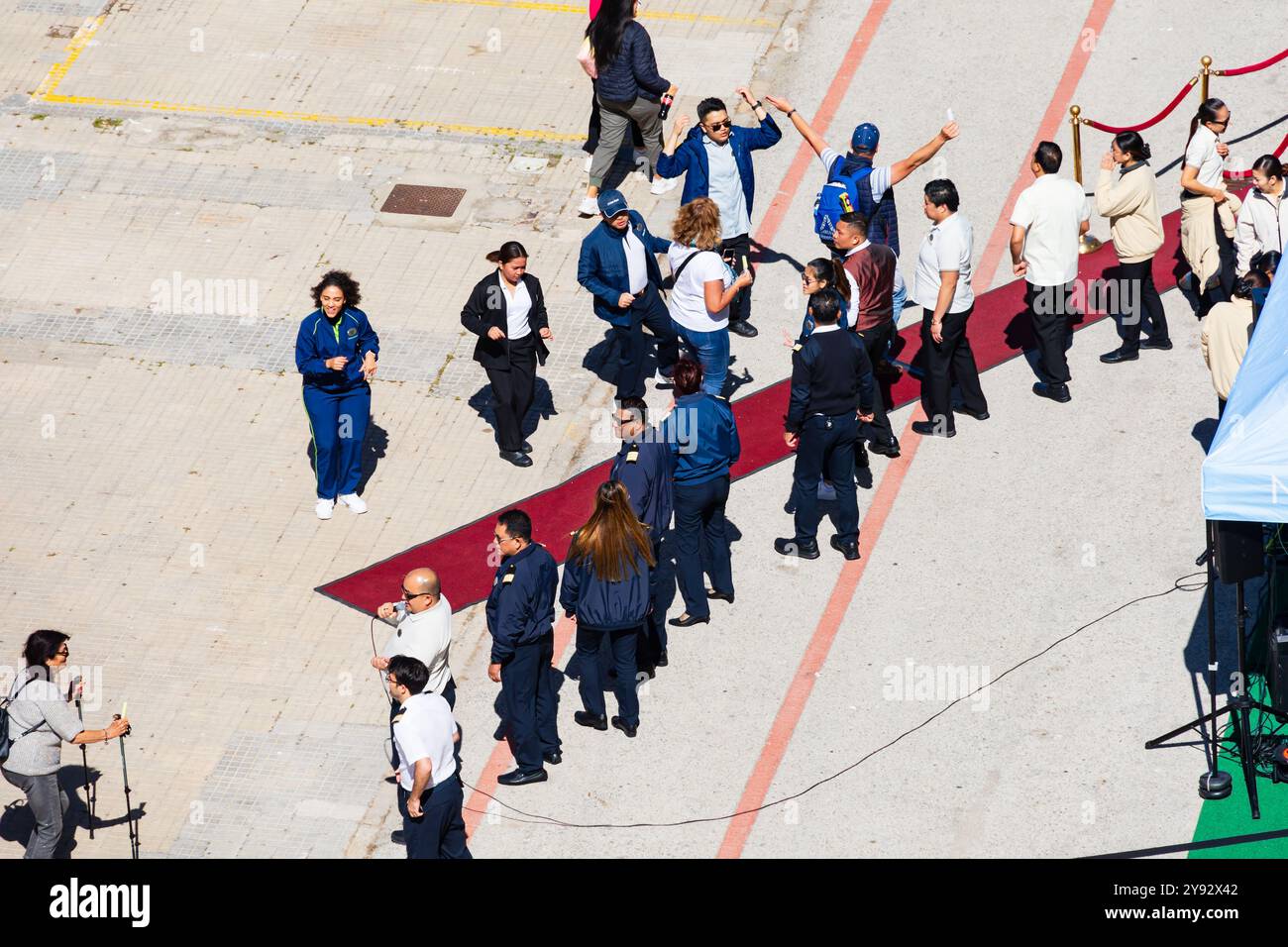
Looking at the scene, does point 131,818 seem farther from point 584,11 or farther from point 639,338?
point 584,11

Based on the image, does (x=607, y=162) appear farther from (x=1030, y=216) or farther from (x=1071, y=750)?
(x=1071, y=750)

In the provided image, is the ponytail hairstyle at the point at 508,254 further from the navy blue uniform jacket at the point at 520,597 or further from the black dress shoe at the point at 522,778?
the black dress shoe at the point at 522,778

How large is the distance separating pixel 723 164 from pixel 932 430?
258 centimetres

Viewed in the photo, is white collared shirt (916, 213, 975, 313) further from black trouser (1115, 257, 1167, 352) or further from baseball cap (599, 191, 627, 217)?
baseball cap (599, 191, 627, 217)

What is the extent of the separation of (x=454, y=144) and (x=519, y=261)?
4275 mm

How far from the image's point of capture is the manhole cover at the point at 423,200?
55.7 ft

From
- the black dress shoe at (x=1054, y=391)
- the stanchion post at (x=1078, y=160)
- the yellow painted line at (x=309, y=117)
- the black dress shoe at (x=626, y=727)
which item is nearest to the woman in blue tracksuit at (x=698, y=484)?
the black dress shoe at (x=626, y=727)

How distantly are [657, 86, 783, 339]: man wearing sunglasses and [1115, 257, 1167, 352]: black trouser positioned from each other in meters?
2.93

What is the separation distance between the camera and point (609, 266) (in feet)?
46.5

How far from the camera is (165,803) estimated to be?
1229 cm

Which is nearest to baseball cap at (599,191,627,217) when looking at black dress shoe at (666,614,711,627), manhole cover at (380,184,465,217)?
black dress shoe at (666,614,711,627)

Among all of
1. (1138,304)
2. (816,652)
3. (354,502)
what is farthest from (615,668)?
(1138,304)

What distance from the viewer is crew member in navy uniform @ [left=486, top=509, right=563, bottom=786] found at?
37.7ft
